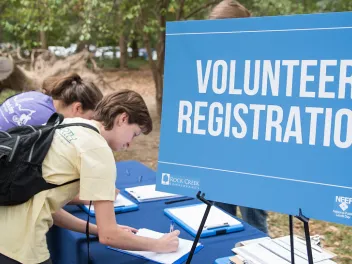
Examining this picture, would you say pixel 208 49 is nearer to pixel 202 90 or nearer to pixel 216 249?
pixel 202 90

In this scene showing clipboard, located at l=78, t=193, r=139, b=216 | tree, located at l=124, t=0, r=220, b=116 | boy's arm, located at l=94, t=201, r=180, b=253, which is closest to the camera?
boy's arm, located at l=94, t=201, r=180, b=253

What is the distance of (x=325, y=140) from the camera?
1.10 metres

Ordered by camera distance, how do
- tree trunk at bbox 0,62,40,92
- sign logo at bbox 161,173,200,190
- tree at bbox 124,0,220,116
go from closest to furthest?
sign logo at bbox 161,173,200,190 < tree trunk at bbox 0,62,40,92 < tree at bbox 124,0,220,116

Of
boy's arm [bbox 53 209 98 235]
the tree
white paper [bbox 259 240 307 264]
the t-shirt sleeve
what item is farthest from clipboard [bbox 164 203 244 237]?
the tree

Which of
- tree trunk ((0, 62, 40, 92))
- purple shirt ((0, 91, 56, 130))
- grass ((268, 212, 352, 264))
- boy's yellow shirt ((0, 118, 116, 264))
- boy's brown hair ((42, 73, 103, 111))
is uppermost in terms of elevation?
tree trunk ((0, 62, 40, 92))

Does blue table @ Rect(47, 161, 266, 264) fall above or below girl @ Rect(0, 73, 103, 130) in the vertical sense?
below

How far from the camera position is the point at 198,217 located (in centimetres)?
182

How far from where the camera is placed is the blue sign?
1087mm

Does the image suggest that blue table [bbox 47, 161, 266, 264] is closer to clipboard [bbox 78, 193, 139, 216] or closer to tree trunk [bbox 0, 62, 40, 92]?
clipboard [bbox 78, 193, 139, 216]

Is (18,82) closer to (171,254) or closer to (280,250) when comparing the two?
(171,254)

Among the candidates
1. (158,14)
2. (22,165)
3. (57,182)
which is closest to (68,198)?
(57,182)

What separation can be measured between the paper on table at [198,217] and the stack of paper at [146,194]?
19 centimetres

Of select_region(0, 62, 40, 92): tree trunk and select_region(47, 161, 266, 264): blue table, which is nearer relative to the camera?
select_region(47, 161, 266, 264): blue table

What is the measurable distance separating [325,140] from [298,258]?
0.51 m
